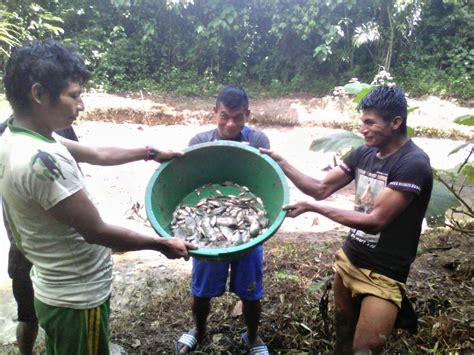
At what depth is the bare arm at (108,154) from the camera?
241cm

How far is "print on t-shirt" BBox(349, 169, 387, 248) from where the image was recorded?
232cm

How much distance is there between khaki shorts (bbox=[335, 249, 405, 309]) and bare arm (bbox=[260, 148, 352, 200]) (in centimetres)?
49

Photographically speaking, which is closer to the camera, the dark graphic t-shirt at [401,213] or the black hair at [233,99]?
the dark graphic t-shirt at [401,213]

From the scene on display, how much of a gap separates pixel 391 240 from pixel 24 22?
12122 millimetres

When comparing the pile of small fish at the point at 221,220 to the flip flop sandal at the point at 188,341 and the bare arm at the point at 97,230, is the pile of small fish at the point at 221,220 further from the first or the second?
the flip flop sandal at the point at 188,341

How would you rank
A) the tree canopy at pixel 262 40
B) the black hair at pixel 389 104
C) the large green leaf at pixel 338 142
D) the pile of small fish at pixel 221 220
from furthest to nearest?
1. the tree canopy at pixel 262 40
2. the large green leaf at pixel 338 142
3. the pile of small fish at pixel 221 220
4. the black hair at pixel 389 104

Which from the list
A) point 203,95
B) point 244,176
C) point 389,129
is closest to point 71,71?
point 244,176

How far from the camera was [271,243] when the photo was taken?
471cm

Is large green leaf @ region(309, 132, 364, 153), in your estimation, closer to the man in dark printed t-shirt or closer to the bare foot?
the man in dark printed t-shirt

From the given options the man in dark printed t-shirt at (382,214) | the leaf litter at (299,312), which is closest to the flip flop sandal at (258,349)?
the leaf litter at (299,312)

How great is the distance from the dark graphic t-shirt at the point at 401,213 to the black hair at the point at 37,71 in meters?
1.62

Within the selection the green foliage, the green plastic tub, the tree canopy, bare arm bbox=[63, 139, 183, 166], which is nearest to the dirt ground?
the green plastic tub

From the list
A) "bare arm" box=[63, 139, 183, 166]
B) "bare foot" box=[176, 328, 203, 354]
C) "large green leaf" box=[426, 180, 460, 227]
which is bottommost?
"bare foot" box=[176, 328, 203, 354]

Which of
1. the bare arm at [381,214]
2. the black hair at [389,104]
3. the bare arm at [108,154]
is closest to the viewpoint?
the bare arm at [381,214]
